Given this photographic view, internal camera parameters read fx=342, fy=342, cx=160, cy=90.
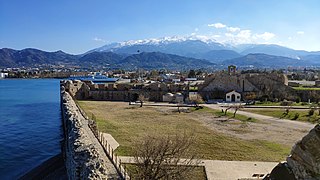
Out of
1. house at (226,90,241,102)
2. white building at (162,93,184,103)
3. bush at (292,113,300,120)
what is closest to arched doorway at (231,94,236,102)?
house at (226,90,241,102)

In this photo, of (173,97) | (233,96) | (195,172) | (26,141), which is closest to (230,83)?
(233,96)

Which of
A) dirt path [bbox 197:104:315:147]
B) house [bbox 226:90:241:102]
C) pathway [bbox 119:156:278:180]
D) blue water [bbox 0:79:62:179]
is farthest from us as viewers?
house [bbox 226:90:241:102]

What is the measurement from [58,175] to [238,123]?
61.0 ft

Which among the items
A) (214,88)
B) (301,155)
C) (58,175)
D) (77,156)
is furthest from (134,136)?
(214,88)

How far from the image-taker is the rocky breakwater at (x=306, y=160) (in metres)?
6.52

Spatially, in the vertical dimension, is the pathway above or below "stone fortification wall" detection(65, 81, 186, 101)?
below

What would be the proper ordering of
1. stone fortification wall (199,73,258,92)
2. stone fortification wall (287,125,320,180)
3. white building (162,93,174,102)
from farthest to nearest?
stone fortification wall (199,73,258,92), white building (162,93,174,102), stone fortification wall (287,125,320,180)

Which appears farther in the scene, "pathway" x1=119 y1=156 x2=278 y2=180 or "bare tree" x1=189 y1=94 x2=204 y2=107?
"bare tree" x1=189 y1=94 x2=204 y2=107

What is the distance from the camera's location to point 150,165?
11984mm

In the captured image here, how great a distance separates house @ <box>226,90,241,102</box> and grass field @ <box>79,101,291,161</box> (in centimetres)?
1667

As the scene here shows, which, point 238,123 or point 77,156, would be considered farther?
point 238,123

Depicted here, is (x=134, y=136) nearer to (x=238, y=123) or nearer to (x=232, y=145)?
(x=232, y=145)

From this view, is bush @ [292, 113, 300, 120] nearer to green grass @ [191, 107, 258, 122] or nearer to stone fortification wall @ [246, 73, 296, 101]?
green grass @ [191, 107, 258, 122]

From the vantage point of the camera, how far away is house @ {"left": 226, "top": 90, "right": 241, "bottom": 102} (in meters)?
53.1
